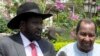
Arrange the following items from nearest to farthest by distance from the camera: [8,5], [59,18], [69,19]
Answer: [8,5] < [69,19] < [59,18]

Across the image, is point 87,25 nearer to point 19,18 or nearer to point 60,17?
point 19,18

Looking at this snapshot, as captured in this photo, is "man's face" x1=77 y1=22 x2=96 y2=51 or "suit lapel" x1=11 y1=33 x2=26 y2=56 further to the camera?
"man's face" x1=77 y1=22 x2=96 y2=51

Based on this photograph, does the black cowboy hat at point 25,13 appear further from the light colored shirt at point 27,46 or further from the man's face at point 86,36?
the man's face at point 86,36

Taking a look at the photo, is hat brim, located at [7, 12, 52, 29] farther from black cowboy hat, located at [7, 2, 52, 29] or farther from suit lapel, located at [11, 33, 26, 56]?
suit lapel, located at [11, 33, 26, 56]

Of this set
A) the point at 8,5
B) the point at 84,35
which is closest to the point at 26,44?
the point at 84,35

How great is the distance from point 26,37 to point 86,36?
539 millimetres

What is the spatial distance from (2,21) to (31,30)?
6.52m

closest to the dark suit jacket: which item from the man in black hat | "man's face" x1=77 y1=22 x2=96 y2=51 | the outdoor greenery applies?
the man in black hat

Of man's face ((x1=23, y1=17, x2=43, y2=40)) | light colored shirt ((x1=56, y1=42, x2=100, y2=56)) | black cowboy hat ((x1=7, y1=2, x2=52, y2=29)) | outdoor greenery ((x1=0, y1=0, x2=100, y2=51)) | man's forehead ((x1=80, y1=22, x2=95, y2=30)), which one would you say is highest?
black cowboy hat ((x1=7, y1=2, x2=52, y2=29))

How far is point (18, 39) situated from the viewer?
3383mm

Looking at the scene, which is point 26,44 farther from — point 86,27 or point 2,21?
point 2,21

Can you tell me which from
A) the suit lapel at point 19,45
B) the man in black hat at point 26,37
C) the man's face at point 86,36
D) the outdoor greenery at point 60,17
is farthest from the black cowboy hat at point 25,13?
the outdoor greenery at point 60,17

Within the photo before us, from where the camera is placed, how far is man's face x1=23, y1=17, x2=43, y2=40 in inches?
128

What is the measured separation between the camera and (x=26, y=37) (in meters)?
3.36
